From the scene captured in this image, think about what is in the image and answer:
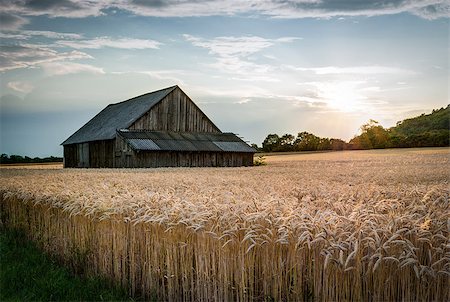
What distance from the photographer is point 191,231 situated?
6395mm

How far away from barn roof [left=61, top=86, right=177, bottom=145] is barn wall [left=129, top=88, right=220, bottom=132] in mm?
602

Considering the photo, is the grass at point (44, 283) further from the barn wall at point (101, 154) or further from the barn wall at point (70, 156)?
the barn wall at point (70, 156)

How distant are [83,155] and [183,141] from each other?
1383 centimetres

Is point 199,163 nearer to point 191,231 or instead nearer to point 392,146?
point 392,146

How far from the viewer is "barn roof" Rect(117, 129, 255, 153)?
40969 millimetres

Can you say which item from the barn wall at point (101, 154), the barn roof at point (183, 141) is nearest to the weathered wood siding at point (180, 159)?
the barn roof at point (183, 141)

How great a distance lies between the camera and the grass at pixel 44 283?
23.7 feet

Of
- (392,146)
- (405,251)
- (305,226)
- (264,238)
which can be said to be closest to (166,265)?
(264,238)

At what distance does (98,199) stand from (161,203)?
1696 mm

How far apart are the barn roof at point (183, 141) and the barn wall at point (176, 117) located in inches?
32.5

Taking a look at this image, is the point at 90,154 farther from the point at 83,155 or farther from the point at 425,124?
the point at 425,124

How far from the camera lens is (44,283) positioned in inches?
306

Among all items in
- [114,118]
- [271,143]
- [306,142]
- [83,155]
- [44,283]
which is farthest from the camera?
[271,143]

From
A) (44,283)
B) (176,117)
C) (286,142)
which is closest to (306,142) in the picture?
(286,142)
